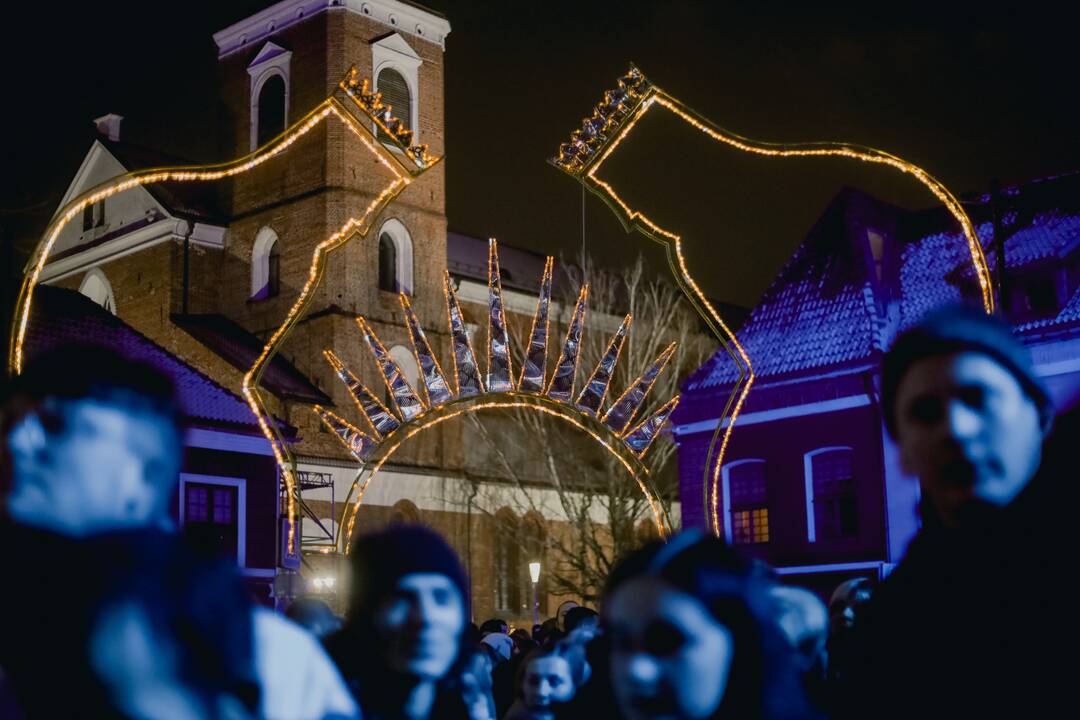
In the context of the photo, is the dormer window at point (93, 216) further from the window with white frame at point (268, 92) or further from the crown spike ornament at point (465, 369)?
the crown spike ornament at point (465, 369)

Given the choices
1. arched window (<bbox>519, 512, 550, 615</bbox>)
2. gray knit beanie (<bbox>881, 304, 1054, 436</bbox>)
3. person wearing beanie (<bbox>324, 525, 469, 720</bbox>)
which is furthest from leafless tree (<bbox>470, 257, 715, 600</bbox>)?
gray knit beanie (<bbox>881, 304, 1054, 436</bbox>)

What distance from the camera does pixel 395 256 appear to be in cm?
3859

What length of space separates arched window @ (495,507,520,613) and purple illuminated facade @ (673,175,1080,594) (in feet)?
45.4

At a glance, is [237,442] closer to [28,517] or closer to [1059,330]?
[1059,330]

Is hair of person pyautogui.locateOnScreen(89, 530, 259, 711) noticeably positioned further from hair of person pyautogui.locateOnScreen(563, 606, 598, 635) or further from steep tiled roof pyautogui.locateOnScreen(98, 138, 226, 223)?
steep tiled roof pyautogui.locateOnScreen(98, 138, 226, 223)

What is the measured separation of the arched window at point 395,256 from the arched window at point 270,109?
13.6ft

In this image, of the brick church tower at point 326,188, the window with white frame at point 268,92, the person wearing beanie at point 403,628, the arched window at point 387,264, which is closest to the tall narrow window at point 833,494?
the brick church tower at point 326,188

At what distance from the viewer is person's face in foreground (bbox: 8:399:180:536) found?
7.37 ft

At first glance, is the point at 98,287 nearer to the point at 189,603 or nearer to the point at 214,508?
the point at 214,508

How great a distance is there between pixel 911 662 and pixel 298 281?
36113 millimetres

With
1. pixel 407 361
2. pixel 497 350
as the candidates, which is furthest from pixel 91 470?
pixel 407 361

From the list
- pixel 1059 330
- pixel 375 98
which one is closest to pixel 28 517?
pixel 375 98

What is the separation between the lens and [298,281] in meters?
37.6

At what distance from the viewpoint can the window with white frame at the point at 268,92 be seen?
126ft
